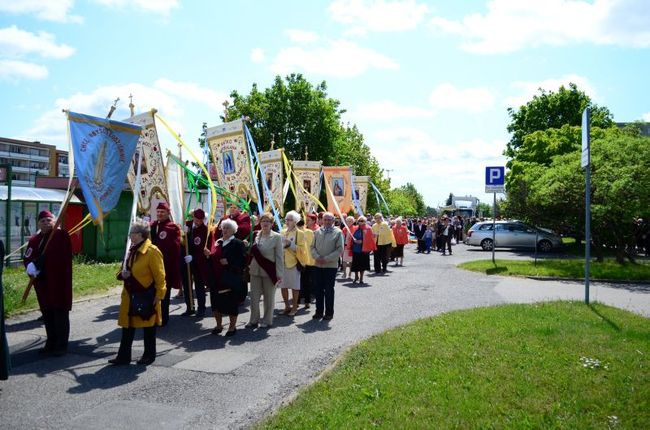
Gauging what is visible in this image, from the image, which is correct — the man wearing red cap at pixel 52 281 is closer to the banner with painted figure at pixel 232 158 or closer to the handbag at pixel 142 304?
the handbag at pixel 142 304

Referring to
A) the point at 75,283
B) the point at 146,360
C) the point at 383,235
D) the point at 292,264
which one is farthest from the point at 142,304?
the point at 383,235

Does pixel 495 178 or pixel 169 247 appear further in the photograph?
pixel 495 178

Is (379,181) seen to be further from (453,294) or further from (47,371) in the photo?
(47,371)

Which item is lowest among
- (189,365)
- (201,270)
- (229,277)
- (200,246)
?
(189,365)

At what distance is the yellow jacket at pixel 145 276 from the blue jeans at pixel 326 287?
3.38 meters

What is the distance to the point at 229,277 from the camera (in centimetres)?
796

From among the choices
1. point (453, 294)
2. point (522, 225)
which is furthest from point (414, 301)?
point (522, 225)

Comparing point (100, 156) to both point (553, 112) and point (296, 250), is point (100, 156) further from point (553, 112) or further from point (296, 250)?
point (553, 112)

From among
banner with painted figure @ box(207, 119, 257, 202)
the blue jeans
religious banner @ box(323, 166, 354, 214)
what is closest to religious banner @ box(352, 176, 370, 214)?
religious banner @ box(323, 166, 354, 214)

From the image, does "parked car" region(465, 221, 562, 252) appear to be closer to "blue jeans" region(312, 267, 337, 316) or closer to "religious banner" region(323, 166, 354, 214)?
"religious banner" region(323, 166, 354, 214)

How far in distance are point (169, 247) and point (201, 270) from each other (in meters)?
1.29

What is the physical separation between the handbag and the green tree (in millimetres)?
33535

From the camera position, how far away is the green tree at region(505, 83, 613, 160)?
1443 inches

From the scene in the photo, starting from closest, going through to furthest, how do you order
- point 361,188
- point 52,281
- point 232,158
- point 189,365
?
point 189,365
point 52,281
point 232,158
point 361,188
